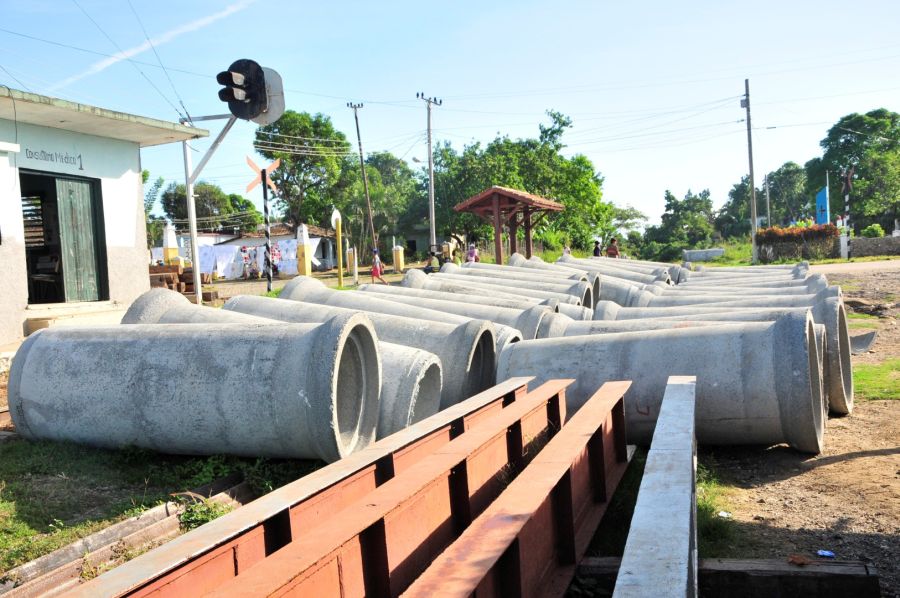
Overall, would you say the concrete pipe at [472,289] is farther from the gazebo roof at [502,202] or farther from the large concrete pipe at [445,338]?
the gazebo roof at [502,202]

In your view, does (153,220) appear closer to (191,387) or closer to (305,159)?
(305,159)

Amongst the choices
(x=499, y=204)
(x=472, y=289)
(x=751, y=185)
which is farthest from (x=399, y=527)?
(x=751, y=185)

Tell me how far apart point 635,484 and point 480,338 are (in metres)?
2.38

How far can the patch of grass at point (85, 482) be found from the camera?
3.85 metres

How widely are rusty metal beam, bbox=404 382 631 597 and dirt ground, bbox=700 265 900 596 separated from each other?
822 mm

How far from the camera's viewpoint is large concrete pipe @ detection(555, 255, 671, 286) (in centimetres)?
1534

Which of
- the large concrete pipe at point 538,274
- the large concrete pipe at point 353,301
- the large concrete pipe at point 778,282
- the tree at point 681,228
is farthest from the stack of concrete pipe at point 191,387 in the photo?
the tree at point 681,228

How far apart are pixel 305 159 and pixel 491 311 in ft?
129

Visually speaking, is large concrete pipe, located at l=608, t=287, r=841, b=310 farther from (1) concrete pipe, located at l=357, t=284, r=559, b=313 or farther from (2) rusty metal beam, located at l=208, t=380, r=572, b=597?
(2) rusty metal beam, located at l=208, t=380, r=572, b=597

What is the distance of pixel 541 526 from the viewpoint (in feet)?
9.97

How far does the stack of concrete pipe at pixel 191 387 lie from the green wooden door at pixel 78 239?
7.01 m

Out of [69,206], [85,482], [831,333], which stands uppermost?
[69,206]

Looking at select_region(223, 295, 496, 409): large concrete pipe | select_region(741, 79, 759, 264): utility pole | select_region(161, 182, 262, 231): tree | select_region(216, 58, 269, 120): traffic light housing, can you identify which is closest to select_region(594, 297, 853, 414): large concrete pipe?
select_region(223, 295, 496, 409): large concrete pipe

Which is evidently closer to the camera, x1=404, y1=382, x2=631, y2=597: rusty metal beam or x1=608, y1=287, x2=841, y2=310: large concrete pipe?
x1=404, y1=382, x2=631, y2=597: rusty metal beam
